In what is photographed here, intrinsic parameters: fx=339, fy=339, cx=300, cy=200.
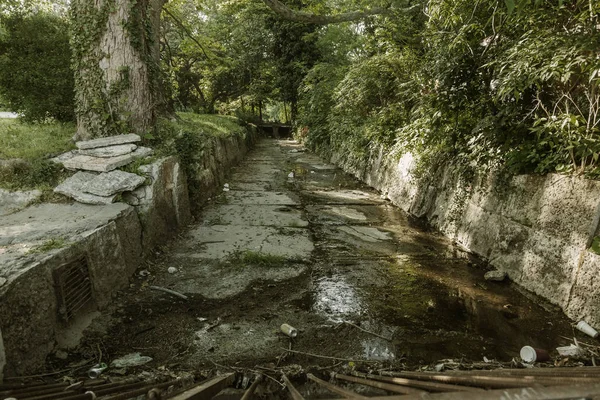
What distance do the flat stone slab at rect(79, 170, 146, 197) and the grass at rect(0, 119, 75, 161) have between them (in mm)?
1217

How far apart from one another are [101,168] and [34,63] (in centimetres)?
336

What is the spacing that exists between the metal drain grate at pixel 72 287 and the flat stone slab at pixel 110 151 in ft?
6.98

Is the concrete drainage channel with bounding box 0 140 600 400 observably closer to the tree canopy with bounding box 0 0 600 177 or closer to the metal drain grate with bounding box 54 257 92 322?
the metal drain grate with bounding box 54 257 92 322

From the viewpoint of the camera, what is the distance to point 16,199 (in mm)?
3902

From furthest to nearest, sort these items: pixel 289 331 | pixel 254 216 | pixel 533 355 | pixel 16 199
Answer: pixel 254 216 < pixel 16 199 < pixel 289 331 < pixel 533 355

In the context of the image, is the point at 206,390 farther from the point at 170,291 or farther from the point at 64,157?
the point at 64,157

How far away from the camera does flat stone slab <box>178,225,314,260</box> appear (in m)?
4.57

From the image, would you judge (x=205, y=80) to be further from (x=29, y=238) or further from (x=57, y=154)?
(x=29, y=238)

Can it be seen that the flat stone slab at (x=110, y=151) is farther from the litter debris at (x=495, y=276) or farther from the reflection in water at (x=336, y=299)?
the litter debris at (x=495, y=276)

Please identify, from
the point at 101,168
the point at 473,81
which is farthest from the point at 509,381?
the point at 101,168

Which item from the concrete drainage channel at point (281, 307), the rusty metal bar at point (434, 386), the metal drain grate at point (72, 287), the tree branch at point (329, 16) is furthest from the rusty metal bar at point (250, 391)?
the tree branch at point (329, 16)

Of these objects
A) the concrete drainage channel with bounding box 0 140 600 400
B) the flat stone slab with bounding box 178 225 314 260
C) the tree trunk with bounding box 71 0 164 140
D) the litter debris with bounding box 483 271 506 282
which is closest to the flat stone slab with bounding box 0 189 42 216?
the concrete drainage channel with bounding box 0 140 600 400

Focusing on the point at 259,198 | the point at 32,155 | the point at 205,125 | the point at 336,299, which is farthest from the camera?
the point at 205,125

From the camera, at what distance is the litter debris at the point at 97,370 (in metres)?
2.35
